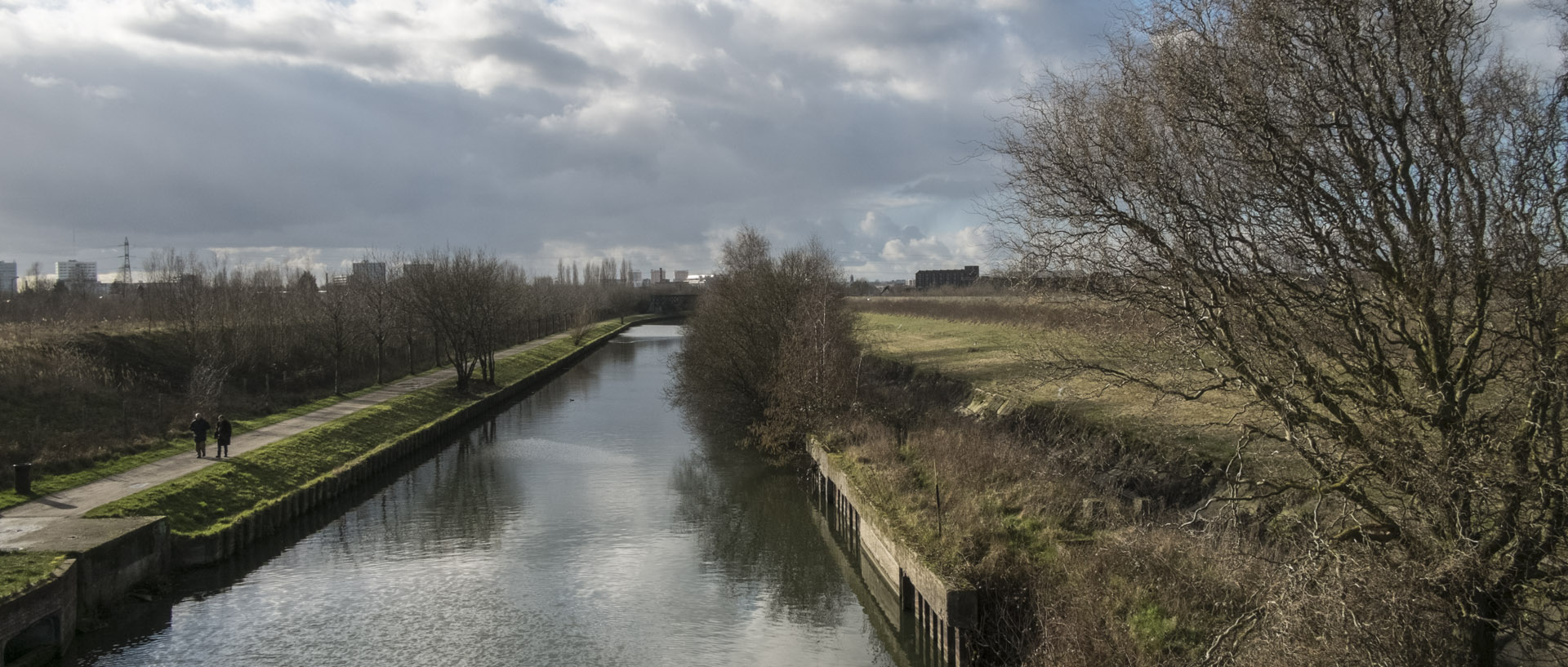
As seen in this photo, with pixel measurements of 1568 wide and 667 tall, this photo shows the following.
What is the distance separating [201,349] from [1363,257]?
118ft

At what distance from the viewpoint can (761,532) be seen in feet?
71.6

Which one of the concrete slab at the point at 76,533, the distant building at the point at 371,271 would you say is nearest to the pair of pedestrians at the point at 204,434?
the concrete slab at the point at 76,533

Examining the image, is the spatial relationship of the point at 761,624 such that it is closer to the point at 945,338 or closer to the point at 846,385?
the point at 846,385

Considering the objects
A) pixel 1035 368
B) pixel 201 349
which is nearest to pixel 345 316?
pixel 201 349

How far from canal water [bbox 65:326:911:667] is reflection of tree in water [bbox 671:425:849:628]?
6 centimetres

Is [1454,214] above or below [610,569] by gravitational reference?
above

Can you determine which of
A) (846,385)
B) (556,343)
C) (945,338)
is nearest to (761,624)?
(846,385)

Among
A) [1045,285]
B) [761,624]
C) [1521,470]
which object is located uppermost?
[1045,285]

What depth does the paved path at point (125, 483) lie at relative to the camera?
1606 centimetres

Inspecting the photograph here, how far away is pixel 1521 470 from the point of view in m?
7.49

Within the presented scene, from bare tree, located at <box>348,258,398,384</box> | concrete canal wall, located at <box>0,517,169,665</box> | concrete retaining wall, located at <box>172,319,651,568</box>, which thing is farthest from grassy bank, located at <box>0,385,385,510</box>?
bare tree, located at <box>348,258,398,384</box>

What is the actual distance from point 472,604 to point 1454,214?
14655 mm

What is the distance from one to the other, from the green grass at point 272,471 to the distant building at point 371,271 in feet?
53.9

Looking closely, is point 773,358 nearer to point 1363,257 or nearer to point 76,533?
point 76,533
